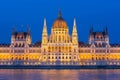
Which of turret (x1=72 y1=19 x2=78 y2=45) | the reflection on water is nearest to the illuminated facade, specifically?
turret (x1=72 y1=19 x2=78 y2=45)

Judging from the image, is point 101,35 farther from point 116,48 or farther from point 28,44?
point 28,44

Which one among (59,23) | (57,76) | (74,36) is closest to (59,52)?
(74,36)

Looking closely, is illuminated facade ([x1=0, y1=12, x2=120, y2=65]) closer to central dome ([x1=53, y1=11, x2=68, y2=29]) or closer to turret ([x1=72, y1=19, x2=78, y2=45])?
turret ([x1=72, y1=19, x2=78, y2=45])

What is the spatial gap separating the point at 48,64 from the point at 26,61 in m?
7.87

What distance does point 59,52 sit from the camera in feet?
546

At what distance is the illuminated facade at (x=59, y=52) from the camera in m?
166

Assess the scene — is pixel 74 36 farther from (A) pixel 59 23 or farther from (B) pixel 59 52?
(B) pixel 59 52

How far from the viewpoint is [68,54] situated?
16638 cm

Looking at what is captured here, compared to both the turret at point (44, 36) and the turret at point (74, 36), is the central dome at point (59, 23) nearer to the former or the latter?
the turret at point (74, 36)

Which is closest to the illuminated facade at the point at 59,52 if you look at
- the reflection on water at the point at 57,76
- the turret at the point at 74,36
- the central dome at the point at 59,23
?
the turret at the point at 74,36

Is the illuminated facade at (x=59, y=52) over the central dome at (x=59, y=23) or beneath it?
beneath

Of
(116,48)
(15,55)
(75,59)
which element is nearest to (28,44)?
(15,55)

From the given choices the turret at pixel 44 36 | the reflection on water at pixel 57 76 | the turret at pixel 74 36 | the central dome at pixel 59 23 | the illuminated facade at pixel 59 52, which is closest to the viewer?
the reflection on water at pixel 57 76

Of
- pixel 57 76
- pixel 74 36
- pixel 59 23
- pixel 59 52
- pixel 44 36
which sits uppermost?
pixel 59 23
